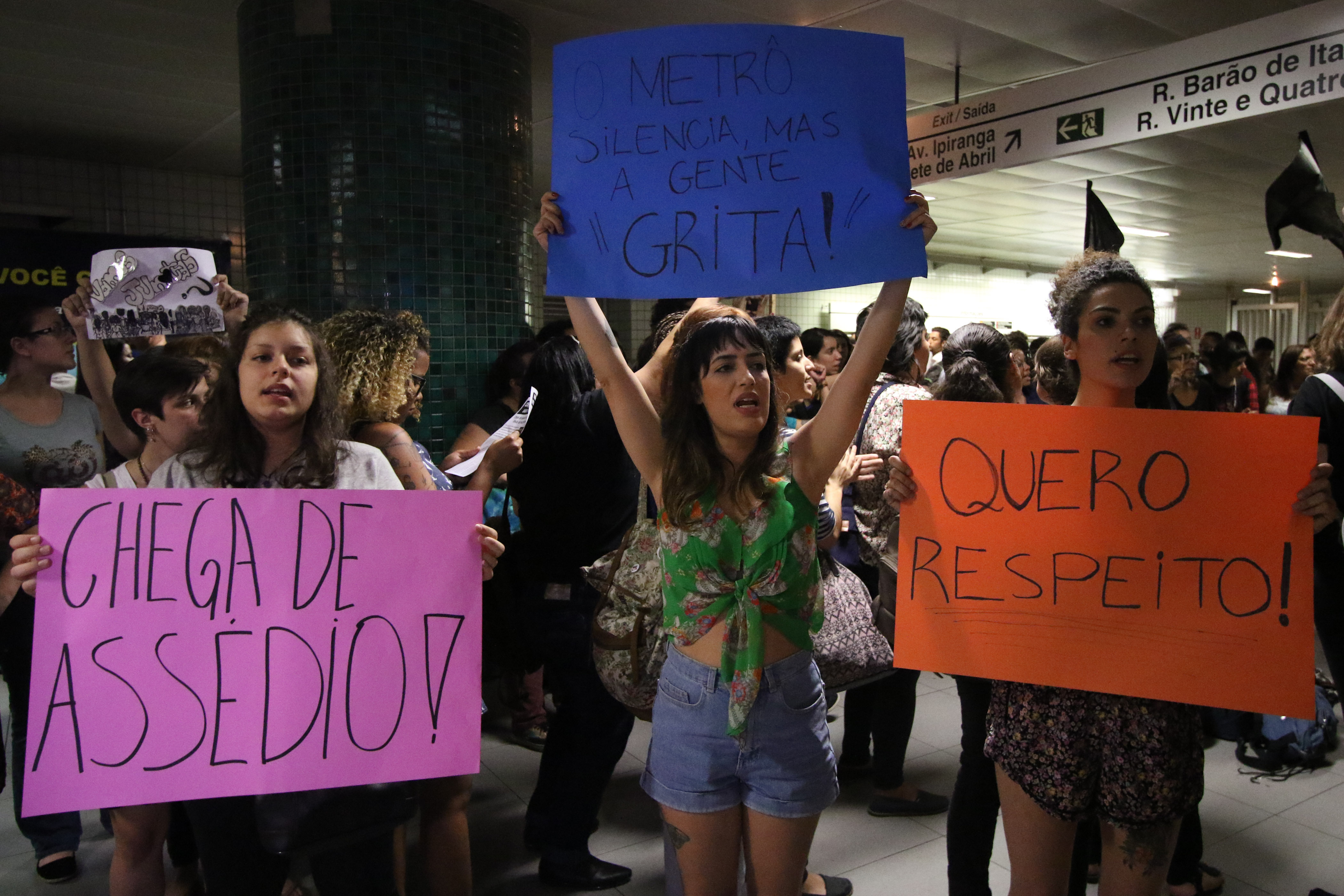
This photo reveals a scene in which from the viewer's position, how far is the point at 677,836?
1543 mm

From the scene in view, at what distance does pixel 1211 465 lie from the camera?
1.37m

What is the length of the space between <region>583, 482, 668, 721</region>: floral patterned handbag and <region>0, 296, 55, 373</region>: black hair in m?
1.97

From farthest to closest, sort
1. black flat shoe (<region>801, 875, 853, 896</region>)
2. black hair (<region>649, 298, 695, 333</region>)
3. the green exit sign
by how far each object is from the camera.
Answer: the green exit sign → black hair (<region>649, 298, 695, 333</region>) → black flat shoe (<region>801, 875, 853, 896</region>)

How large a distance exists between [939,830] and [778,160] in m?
2.24

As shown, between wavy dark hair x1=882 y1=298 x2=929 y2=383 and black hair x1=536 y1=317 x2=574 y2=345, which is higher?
black hair x1=536 y1=317 x2=574 y2=345

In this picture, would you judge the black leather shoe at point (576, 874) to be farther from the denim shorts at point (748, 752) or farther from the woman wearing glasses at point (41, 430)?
the woman wearing glasses at point (41, 430)

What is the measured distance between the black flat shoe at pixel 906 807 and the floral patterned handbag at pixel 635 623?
4.04 feet

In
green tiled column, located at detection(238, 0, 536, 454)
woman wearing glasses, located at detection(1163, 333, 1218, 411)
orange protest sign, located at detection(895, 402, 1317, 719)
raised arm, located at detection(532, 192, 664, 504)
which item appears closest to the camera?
orange protest sign, located at detection(895, 402, 1317, 719)

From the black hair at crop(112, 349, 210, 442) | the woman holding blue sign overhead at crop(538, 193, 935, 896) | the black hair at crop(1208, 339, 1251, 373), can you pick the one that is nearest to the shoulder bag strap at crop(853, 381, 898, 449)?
the woman holding blue sign overhead at crop(538, 193, 935, 896)

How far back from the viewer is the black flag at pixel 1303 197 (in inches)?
118

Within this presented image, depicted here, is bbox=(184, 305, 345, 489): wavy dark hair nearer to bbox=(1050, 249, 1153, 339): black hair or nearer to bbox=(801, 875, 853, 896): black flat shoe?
bbox=(1050, 249, 1153, 339): black hair

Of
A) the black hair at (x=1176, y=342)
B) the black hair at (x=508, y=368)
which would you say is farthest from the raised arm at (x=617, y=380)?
the black hair at (x=1176, y=342)

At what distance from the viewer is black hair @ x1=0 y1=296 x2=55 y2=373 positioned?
2.64m

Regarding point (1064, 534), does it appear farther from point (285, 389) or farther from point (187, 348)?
point (187, 348)
